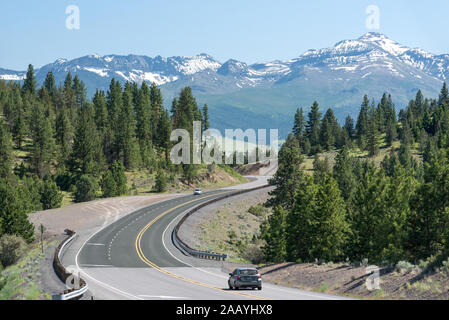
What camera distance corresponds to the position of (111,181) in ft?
309

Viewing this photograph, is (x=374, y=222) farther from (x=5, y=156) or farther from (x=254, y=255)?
(x=5, y=156)

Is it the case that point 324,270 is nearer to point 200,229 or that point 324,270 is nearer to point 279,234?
point 279,234

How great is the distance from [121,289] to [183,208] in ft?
182

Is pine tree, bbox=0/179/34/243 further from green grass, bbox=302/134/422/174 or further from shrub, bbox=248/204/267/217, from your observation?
green grass, bbox=302/134/422/174

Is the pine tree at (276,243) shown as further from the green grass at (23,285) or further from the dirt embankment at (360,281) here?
the green grass at (23,285)

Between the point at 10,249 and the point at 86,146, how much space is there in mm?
55455

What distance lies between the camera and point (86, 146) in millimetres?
103562

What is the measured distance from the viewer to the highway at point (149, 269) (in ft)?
80.6

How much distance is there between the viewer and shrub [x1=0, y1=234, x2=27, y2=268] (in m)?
48.6

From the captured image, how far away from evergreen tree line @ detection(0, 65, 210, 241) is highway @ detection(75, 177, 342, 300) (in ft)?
67.6

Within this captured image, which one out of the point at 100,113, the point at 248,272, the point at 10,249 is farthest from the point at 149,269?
the point at 100,113
